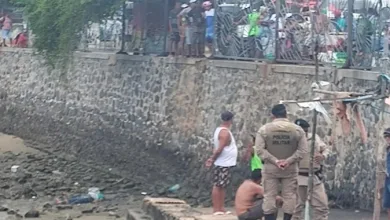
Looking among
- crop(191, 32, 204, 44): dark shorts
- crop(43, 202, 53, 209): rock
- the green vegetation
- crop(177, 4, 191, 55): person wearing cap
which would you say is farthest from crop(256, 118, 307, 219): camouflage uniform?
the green vegetation

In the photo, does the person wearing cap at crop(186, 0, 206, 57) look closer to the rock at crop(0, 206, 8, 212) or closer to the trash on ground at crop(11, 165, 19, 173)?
the rock at crop(0, 206, 8, 212)

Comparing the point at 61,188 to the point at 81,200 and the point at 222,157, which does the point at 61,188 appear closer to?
the point at 81,200

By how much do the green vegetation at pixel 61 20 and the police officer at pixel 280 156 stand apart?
12.0 meters

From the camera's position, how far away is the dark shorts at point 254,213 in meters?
13.3

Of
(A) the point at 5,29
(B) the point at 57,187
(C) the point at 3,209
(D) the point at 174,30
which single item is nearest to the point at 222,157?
(C) the point at 3,209

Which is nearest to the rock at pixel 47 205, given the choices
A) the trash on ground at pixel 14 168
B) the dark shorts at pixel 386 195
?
the trash on ground at pixel 14 168

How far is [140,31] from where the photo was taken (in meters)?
25.0

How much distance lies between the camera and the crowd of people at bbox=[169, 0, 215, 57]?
2175 cm

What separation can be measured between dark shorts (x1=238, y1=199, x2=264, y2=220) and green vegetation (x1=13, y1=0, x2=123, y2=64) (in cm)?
1160

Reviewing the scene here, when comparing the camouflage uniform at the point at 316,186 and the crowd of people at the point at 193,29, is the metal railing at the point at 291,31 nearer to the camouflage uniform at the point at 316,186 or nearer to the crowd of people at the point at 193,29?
the crowd of people at the point at 193,29

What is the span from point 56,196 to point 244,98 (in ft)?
15.8

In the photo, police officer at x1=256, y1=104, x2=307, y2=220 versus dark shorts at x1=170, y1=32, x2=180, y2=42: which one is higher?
dark shorts at x1=170, y1=32, x2=180, y2=42

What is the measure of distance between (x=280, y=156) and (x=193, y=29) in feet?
32.1

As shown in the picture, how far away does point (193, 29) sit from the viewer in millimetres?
22172
